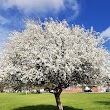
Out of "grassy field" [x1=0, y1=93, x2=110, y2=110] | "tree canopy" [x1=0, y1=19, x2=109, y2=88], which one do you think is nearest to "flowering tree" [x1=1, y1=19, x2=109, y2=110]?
"tree canopy" [x1=0, y1=19, x2=109, y2=88]

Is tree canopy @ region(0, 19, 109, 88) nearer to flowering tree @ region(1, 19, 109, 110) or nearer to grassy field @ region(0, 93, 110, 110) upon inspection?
flowering tree @ region(1, 19, 109, 110)

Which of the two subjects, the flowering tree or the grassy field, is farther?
the grassy field

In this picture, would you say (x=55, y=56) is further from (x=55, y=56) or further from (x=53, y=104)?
(x=53, y=104)

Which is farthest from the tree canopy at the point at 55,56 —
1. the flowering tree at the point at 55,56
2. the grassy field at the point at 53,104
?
the grassy field at the point at 53,104

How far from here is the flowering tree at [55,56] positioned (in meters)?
27.9

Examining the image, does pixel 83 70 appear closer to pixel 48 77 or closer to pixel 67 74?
pixel 67 74

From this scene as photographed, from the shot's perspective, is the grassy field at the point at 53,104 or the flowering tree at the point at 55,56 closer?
the flowering tree at the point at 55,56

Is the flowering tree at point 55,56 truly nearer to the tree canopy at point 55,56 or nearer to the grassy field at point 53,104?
the tree canopy at point 55,56

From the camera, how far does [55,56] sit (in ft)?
92.3

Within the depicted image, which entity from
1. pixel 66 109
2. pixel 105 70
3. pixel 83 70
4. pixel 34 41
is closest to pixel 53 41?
pixel 34 41

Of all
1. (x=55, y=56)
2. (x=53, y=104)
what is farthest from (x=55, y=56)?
(x=53, y=104)

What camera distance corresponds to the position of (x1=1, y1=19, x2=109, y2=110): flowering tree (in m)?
27.9

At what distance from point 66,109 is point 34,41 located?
13.0 metres

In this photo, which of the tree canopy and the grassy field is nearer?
the tree canopy
